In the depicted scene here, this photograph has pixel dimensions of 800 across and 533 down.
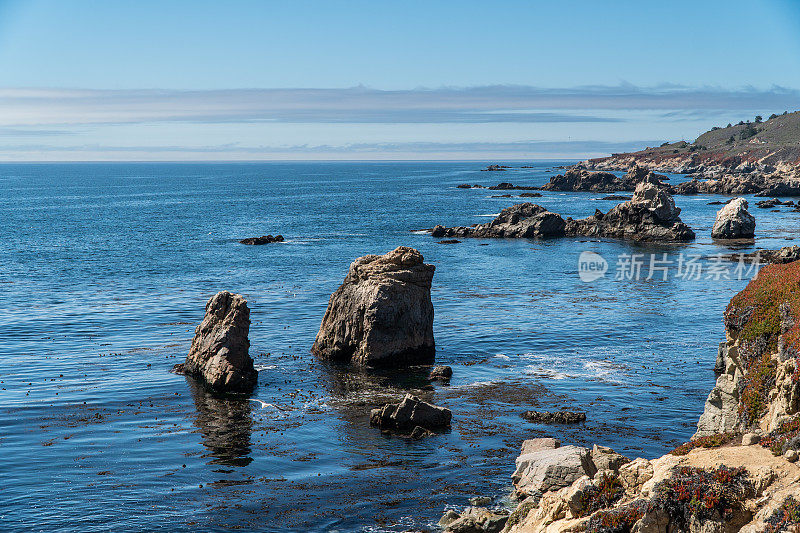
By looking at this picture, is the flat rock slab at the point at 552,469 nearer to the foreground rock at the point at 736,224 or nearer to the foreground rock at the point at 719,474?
the foreground rock at the point at 719,474

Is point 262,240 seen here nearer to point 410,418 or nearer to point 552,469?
point 410,418

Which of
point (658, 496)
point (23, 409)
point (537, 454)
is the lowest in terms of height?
point (23, 409)

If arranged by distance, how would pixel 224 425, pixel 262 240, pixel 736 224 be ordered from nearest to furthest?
pixel 224 425 < pixel 736 224 < pixel 262 240

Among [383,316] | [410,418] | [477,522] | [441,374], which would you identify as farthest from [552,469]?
[383,316]

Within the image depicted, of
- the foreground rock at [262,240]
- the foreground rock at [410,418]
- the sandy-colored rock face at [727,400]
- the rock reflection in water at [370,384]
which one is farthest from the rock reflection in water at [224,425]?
the foreground rock at [262,240]

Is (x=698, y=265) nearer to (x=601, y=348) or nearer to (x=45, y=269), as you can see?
(x=601, y=348)

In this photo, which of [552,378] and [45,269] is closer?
[552,378]

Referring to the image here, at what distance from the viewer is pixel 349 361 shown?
155 feet

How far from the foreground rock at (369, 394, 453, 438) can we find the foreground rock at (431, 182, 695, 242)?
79916mm

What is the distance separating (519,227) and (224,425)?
84884 millimetres

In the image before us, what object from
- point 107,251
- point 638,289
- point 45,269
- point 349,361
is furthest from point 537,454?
point 107,251

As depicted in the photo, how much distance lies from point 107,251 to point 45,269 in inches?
630

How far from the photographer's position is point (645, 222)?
11012 cm

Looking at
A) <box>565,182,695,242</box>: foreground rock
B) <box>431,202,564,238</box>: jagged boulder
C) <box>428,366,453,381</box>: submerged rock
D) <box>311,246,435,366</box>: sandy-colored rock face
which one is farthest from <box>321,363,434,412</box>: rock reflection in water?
<box>565,182,695,242</box>: foreground rock
